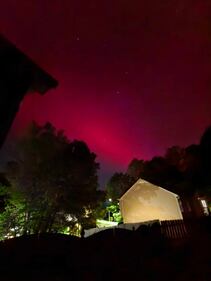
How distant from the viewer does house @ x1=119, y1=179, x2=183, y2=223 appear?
24.2 m

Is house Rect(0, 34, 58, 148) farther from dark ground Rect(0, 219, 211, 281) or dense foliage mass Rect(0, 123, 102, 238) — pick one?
dense foliage mass Rect(0, 123, 102, 238)

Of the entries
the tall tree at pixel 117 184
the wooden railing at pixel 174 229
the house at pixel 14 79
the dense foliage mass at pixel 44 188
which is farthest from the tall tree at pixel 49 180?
the tall tree at pixel 117 184

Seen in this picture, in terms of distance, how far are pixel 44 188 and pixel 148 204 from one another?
1205cm

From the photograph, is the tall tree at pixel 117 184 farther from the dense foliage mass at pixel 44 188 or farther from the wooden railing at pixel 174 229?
the wooden railing at pixel 174 229

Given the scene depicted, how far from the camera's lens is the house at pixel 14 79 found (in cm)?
370

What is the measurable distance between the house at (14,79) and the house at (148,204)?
23.1 m

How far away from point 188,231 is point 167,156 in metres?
41.9

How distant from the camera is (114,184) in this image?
54.9 metres

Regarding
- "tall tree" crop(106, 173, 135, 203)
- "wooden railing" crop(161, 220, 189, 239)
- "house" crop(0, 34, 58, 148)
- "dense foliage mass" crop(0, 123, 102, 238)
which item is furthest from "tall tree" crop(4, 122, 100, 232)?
"tall tree" crop(106, 173, 135, 203)

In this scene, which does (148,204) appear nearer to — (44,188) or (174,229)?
(44,188)

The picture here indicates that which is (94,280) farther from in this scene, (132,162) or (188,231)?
(132,162)

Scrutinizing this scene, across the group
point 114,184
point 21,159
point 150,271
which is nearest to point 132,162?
point 114,184

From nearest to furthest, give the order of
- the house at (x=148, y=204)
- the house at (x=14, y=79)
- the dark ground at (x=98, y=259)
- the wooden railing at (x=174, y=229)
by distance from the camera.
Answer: the house at (x=14, y=79)
the dark ground at (x=98, y=259)
the wooden railing at (x=174, y=229)
the house at (x=148, y=204)

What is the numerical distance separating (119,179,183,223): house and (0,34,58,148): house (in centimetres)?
2315
